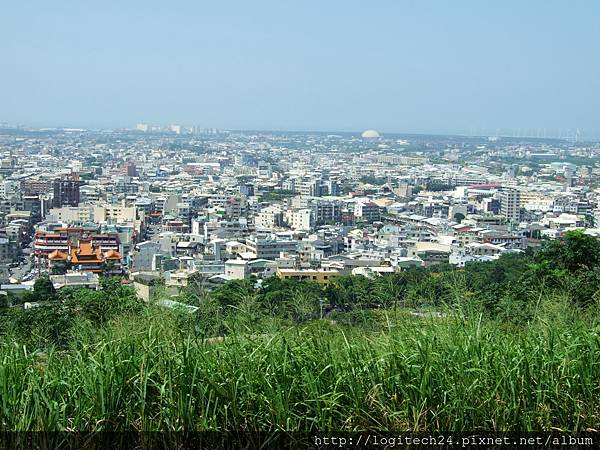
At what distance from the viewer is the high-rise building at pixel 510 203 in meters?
21.3

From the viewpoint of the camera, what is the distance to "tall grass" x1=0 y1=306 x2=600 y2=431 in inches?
53.4

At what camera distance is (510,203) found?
73.6 feet

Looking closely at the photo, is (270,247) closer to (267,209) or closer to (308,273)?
(308,273)

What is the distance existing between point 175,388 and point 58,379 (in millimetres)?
198

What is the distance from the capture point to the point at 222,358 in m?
1.50

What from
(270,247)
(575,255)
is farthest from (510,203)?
(575,255)

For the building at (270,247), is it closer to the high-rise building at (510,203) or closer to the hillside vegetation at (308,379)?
the high-rise building at (510,203)

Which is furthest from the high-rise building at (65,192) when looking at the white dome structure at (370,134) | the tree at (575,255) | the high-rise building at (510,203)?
the white dome structure at (370,134)

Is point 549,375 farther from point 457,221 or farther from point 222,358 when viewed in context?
point 457,221

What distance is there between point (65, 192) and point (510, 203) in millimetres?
11752

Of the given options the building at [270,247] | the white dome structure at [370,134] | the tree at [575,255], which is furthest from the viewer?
the white dome structure at [370,134]

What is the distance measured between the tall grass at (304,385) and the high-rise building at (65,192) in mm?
20384

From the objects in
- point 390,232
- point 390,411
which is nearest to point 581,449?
point 390,411

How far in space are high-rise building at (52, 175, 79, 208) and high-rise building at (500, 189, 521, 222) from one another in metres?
10.9
